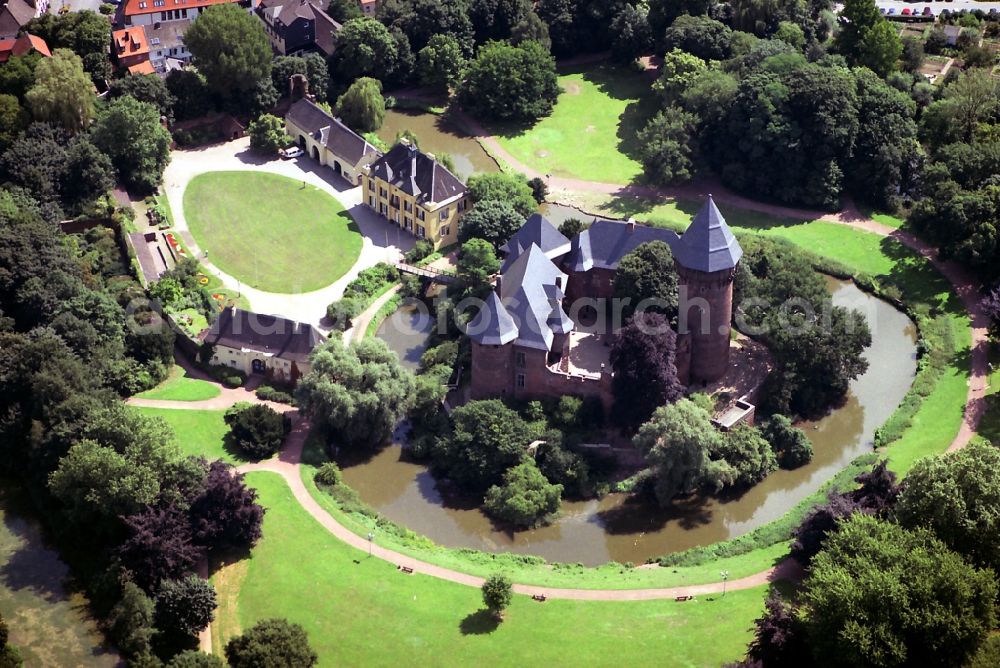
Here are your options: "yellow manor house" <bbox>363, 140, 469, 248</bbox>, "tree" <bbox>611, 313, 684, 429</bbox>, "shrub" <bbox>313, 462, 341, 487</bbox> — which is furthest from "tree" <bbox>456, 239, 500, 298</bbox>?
"shrub" <bbox>313, 462, 341, 487</bbox>

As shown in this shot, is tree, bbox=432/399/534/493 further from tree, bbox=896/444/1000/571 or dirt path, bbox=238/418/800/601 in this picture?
tree, bbox=896/444/1000/571

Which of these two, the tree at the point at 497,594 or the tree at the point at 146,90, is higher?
the tree at the point at 146,90

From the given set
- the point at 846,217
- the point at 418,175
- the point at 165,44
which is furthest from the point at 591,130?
the point at 165,44

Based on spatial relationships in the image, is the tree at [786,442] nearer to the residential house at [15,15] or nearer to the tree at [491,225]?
the tree at [491,225]

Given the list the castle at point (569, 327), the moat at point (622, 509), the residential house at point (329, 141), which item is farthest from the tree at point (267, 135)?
the moat at point (622, 509)

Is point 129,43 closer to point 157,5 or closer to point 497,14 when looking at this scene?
point 157,5

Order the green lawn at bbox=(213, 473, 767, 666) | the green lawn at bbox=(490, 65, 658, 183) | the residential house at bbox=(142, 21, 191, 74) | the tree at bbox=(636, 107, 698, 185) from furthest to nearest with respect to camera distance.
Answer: the residential house at bbox=(142, 21, 191, 74)
the green lawn at bbox=(490, 65, 658, 183)
the tree at bbox=(636, 107, 698, 185)
the green lawn at bbox=(213, 473, 767, 666)

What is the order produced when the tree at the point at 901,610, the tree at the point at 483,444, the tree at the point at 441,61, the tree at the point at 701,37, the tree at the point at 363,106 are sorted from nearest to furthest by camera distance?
the tree at the point at 901,610 < the tree at the point at 483,444 < the tree at the point at 363,106 < the tree at the point at 701,37 < the tree at the point at 441,61
